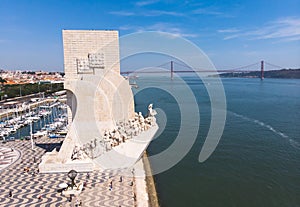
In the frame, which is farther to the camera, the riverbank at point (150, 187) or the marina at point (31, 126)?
the marina at point (31, 126)

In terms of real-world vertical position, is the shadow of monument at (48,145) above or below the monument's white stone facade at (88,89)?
below

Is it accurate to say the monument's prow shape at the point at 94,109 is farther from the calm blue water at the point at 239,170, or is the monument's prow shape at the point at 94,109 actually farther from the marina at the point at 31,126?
the marina at the point at 31,126

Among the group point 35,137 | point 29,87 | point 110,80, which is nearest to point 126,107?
point 110,80

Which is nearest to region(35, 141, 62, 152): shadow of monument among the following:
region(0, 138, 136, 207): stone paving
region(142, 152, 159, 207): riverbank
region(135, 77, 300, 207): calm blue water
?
region(0, 138, 136, 207): stone paving

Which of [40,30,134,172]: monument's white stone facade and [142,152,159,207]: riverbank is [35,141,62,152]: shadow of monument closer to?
[40,30,134,172]: monument's white stone facade

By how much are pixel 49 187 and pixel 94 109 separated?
4055mm

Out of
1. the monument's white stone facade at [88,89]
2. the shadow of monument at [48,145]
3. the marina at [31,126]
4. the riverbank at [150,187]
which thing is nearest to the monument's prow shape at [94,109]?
the monument's white stone facade at [88,89]

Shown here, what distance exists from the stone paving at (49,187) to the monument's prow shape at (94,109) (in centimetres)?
72

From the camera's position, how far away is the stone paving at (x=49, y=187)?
9000 millimetres

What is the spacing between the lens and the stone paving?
9.00 meters

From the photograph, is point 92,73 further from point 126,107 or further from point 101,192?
point 101,192

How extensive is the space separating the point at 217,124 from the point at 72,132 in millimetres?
15137

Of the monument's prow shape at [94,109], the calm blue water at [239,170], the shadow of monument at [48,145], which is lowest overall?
the calm blue water at [239,170]

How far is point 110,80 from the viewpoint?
43.1ft
